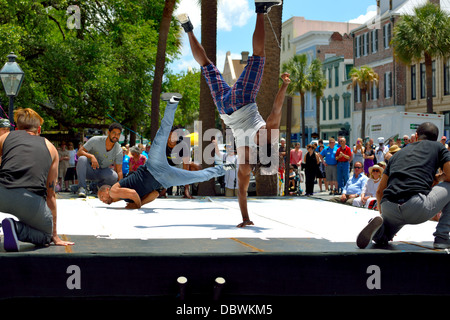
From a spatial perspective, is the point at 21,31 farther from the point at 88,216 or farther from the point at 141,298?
the point at 141,298

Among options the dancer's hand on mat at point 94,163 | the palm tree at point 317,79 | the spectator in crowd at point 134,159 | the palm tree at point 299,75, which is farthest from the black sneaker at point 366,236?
the palm tree at point 317,79

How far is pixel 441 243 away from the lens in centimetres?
483

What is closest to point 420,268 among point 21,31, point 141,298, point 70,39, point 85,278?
point 141,298

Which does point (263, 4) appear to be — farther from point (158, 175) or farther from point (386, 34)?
point (386, 34)

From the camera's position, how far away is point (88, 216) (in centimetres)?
691

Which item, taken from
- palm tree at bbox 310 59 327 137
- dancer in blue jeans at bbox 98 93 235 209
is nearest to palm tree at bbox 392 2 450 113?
palm tree at bbox 310 59 327 137

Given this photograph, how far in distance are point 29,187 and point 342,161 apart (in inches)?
534

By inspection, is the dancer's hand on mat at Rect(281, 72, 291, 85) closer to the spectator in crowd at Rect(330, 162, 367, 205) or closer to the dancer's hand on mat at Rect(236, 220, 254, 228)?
the dancer's hand on mat at Rect(236, 220, 254, 228)

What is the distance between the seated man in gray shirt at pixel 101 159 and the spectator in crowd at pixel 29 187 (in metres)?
3.97

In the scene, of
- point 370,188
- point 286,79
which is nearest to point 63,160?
point 370,188

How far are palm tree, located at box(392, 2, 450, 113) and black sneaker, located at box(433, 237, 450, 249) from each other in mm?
31099

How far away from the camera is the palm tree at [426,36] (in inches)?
1332

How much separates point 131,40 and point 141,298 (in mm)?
21714

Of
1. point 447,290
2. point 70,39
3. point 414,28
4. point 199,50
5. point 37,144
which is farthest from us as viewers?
point 414,28
